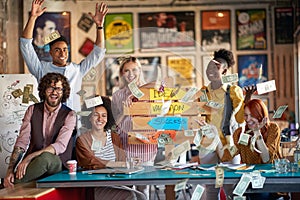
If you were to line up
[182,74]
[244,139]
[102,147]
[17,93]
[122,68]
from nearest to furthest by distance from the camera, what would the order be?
[244,139], [102,147], [122,68], [182,74], [17,93]

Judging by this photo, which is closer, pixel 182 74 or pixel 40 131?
pixel 40 131

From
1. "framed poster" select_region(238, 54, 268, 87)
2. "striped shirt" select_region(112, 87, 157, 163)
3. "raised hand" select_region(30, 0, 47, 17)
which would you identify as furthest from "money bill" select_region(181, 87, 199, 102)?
"framed poster" select_region(238, 54, 268, 87)

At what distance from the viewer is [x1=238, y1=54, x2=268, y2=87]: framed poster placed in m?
9.02

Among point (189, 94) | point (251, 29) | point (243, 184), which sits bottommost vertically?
point (243, 184)

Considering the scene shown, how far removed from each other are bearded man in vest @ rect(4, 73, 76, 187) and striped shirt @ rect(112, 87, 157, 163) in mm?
309

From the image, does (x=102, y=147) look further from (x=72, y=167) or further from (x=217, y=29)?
(x=217, y=29)

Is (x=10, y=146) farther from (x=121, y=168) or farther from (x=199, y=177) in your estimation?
(x=199, y=177)

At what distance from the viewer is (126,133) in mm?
3988

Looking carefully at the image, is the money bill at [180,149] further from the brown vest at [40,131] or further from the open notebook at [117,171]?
the brown vest at [40,131]

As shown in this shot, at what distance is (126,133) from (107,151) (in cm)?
18

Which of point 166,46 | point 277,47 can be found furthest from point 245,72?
point 166,46

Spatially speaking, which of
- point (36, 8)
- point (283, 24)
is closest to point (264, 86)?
point (36, 8)

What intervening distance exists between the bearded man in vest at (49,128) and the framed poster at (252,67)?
5.35 metres

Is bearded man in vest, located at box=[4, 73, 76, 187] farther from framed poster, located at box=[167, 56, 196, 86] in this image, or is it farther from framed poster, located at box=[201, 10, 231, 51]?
framed poster, located at box=[201, 10, 231, 51]
